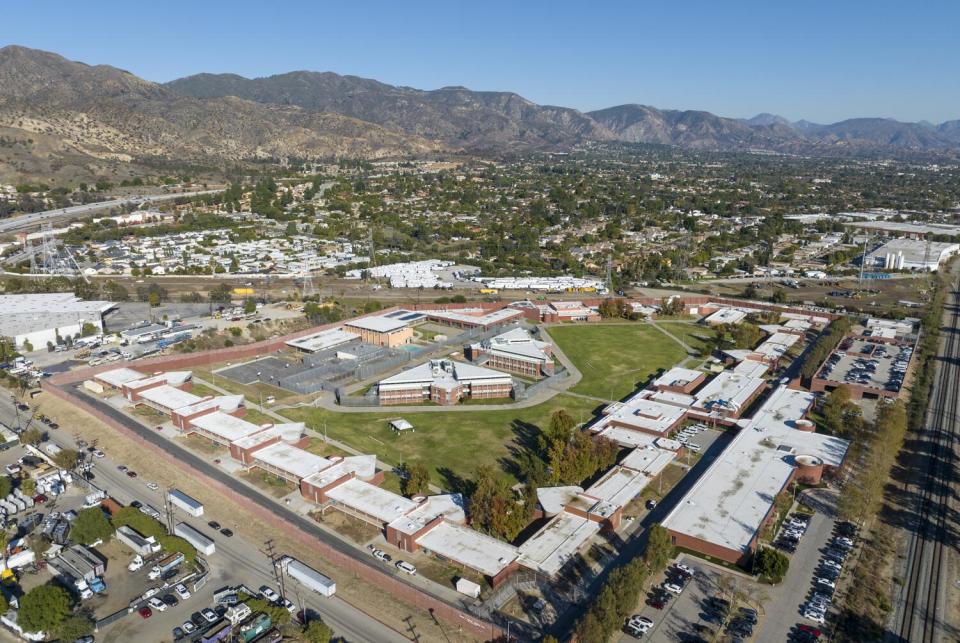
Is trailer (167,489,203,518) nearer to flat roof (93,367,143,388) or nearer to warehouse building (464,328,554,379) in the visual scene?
flat roof (93,367,143,388)

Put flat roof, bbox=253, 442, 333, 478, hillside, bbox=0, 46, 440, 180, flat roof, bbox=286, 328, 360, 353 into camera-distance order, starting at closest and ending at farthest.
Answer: flat roof, bbox=253, 442, 333, 478 → flat roof, bbox=286, 328, 360, 353 → hillside, bbox=0, 46, 440, 180

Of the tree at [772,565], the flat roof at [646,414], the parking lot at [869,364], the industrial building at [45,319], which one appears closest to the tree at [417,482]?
the flat roof at [646,414]

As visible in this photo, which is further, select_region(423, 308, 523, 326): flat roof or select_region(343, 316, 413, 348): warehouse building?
select_region(423, 308, 523, 326): flat roof

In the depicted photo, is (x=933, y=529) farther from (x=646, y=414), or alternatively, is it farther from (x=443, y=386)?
(x=443, y=386)

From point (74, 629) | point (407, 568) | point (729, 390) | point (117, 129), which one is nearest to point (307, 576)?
Result: point (407, 568)

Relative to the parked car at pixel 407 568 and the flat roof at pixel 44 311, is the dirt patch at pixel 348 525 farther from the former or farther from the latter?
the flat roof at pixel 44 311

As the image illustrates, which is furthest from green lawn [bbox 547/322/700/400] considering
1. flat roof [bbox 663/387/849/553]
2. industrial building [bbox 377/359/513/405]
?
flat roof [bbox 663/387/849/553]

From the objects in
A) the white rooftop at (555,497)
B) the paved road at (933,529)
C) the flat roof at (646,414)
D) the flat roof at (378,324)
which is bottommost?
the paved road at (933,529)
